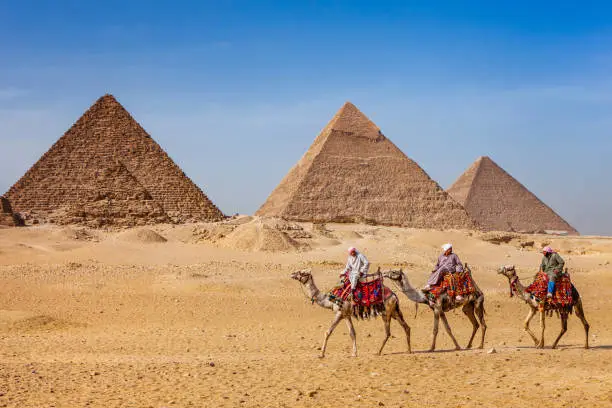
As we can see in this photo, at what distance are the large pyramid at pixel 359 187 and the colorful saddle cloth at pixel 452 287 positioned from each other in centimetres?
4868

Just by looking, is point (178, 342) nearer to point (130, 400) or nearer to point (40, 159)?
point (130, 400)

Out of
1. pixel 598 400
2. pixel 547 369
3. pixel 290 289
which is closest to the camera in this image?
pixel 598 400

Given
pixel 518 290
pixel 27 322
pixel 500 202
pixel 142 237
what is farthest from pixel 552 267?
pixel 500 202

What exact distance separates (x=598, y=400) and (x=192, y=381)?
3.26m

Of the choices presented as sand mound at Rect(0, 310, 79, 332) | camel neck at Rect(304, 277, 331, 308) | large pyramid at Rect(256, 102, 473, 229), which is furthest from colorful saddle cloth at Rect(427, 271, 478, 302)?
large pyramid at Rect(256, 102, 473, 229)

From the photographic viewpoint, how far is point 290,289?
14.5 m

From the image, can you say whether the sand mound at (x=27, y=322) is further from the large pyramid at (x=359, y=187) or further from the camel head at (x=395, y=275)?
the large pyramid at (x=359, y=187)

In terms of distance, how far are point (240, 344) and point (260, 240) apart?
13.0 m

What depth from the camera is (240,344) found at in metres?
9.30

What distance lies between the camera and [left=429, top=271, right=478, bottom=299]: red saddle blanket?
8.53 m

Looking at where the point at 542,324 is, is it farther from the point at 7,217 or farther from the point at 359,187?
the point at 359,187

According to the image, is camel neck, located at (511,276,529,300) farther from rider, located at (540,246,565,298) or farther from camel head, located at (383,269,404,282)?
camel head, located at (383,269,404,282)

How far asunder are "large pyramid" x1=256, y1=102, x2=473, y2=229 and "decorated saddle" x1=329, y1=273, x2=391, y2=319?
49088mm

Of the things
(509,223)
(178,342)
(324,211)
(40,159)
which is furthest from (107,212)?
(509,223)
